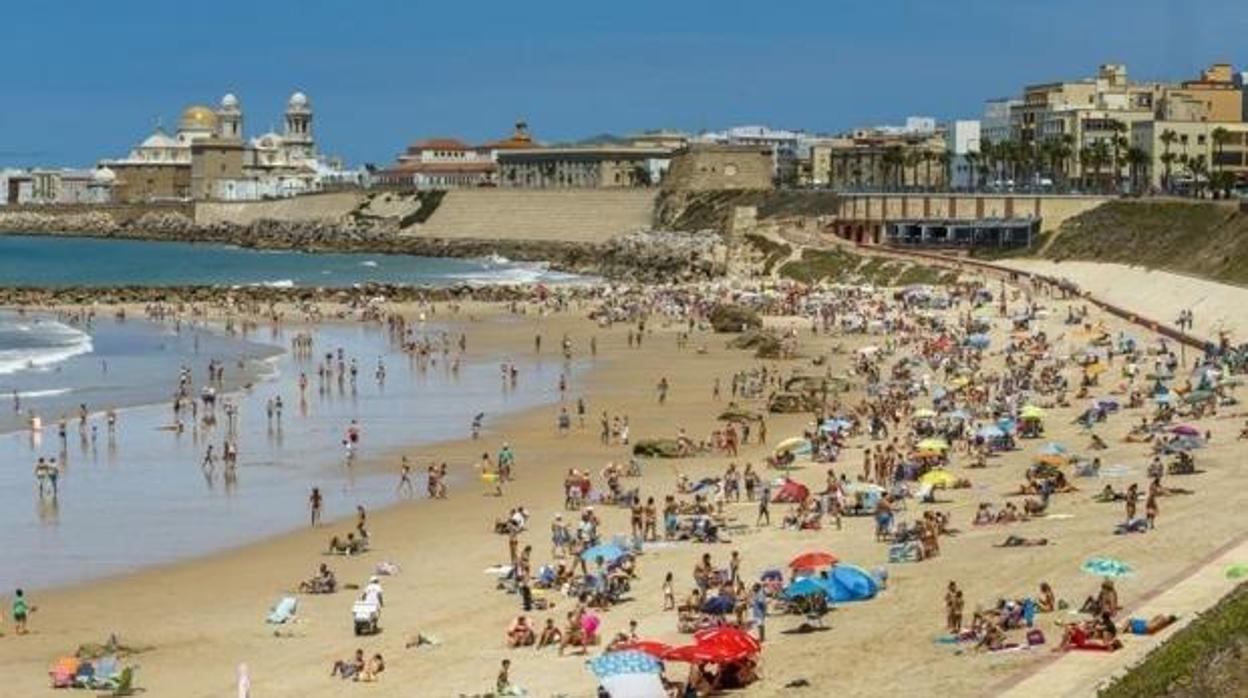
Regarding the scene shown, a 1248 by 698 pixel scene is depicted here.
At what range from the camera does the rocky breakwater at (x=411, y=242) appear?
103 meters

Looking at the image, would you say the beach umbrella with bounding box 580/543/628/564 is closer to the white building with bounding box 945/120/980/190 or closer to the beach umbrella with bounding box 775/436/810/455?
the beach umbrella with bounding box 775/436/810/455

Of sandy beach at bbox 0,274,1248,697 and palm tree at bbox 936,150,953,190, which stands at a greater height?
palm tree at bbox 936,150,953,190

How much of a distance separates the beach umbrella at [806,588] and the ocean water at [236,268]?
73.6 metres

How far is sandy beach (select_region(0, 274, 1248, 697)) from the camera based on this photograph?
18.8 meters

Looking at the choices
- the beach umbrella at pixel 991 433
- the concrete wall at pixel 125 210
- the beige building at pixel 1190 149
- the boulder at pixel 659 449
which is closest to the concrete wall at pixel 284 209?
the concrete wall at pixel 125 210

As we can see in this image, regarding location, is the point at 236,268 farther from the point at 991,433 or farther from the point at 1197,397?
the point at 991,433

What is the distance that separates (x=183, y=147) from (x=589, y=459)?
533 feet

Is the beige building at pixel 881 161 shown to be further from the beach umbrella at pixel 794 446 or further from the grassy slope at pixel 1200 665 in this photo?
the grassy slope at pixel 1200 665

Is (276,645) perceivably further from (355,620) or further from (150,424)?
(150,424)

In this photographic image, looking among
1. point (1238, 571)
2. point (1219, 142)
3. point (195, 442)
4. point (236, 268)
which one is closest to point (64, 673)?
point (1238, 571)

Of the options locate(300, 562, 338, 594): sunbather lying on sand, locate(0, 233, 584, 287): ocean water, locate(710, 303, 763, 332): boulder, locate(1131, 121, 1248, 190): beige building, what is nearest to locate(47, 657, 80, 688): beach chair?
locate(300, 562, 338, 594): sunbather lying on sand

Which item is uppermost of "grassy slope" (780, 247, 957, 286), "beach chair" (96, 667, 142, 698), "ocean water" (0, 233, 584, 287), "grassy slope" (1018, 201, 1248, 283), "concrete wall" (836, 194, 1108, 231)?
"concrete wall" (836, 194, 1108, 231)

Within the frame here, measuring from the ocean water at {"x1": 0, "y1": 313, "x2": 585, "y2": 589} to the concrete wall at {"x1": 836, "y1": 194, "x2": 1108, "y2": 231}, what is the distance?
3568 cm

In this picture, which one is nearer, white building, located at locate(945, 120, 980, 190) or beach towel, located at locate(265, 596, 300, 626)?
beach towel, located at locate(265, 596, 300, 626)
